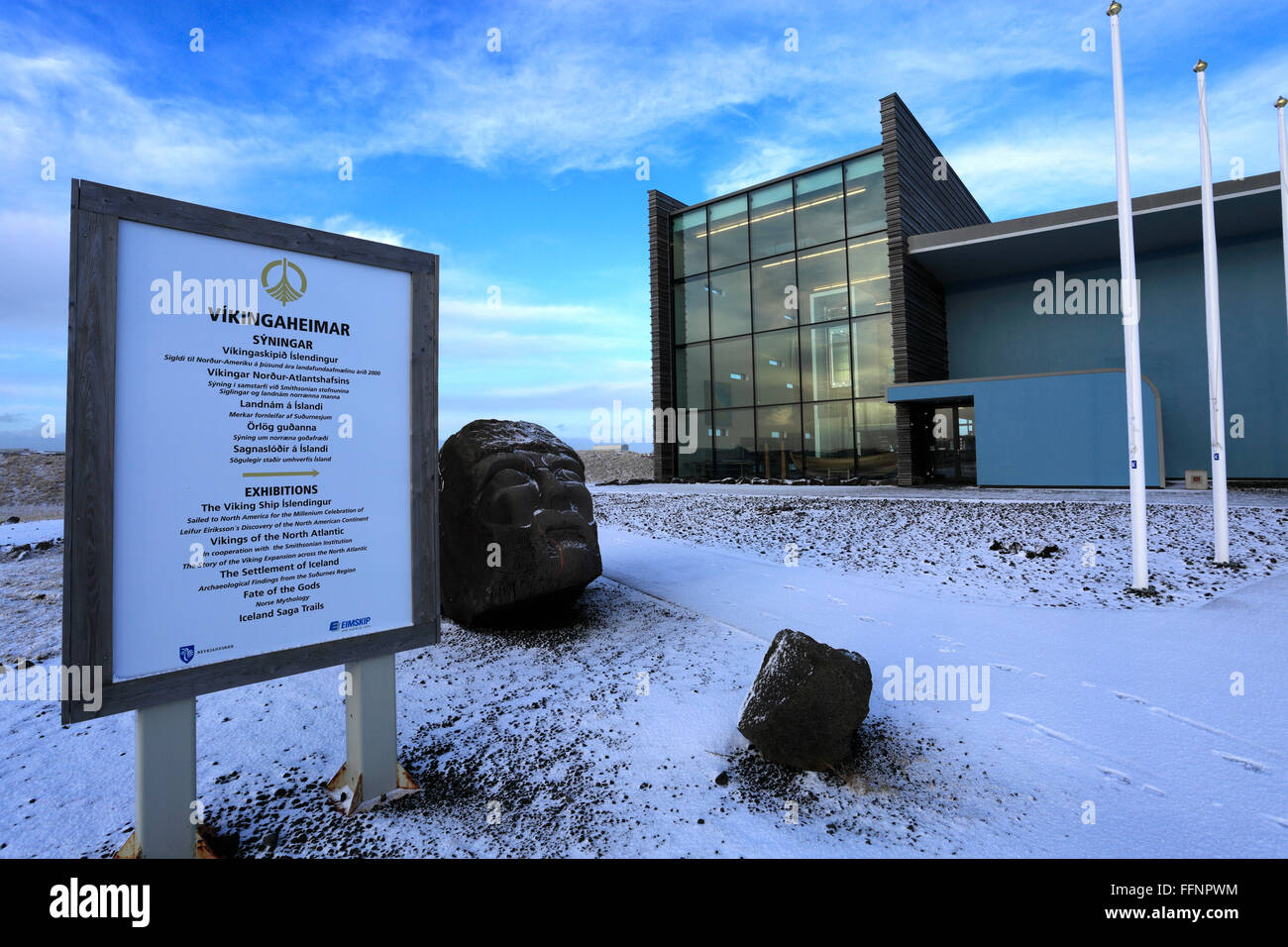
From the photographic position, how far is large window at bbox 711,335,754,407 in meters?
20.9

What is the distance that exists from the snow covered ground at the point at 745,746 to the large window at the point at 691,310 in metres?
17.1

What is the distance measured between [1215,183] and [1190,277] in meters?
3.29

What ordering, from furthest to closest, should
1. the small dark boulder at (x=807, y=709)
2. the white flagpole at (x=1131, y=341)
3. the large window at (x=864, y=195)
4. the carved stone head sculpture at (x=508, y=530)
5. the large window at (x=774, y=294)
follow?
the large window at (x=774, y=294)
the large window at (x=864, y=195)
the white flagpole at (x=1131, y=341)
the carved stone head sculpture at (x=508, y=530)
the small dark boulder at (x=807, y=709)

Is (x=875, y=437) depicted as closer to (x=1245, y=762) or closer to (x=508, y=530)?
(x=508, y=530)

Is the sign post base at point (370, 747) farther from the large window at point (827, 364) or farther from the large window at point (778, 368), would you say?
the large window at point (778, 368)

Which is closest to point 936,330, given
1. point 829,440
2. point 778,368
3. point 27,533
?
point 829,440

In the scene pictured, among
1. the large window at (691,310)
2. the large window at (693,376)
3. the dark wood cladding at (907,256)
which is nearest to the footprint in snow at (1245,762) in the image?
the dark wood cladding at (907,256)

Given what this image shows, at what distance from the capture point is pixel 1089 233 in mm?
15539

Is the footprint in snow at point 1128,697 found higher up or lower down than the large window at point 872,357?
lower down

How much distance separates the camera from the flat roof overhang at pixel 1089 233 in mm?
13852

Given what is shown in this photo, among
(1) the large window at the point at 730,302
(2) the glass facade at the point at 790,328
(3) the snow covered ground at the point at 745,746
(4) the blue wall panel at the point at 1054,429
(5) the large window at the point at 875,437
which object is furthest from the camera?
(1) the large window at the point at 730,302

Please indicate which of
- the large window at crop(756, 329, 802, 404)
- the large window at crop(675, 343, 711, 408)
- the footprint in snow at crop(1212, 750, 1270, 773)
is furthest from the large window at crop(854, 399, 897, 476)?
the footprint in snow at crop(1212, 750, 1270, 773)

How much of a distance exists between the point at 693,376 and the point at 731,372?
1.61 meters
